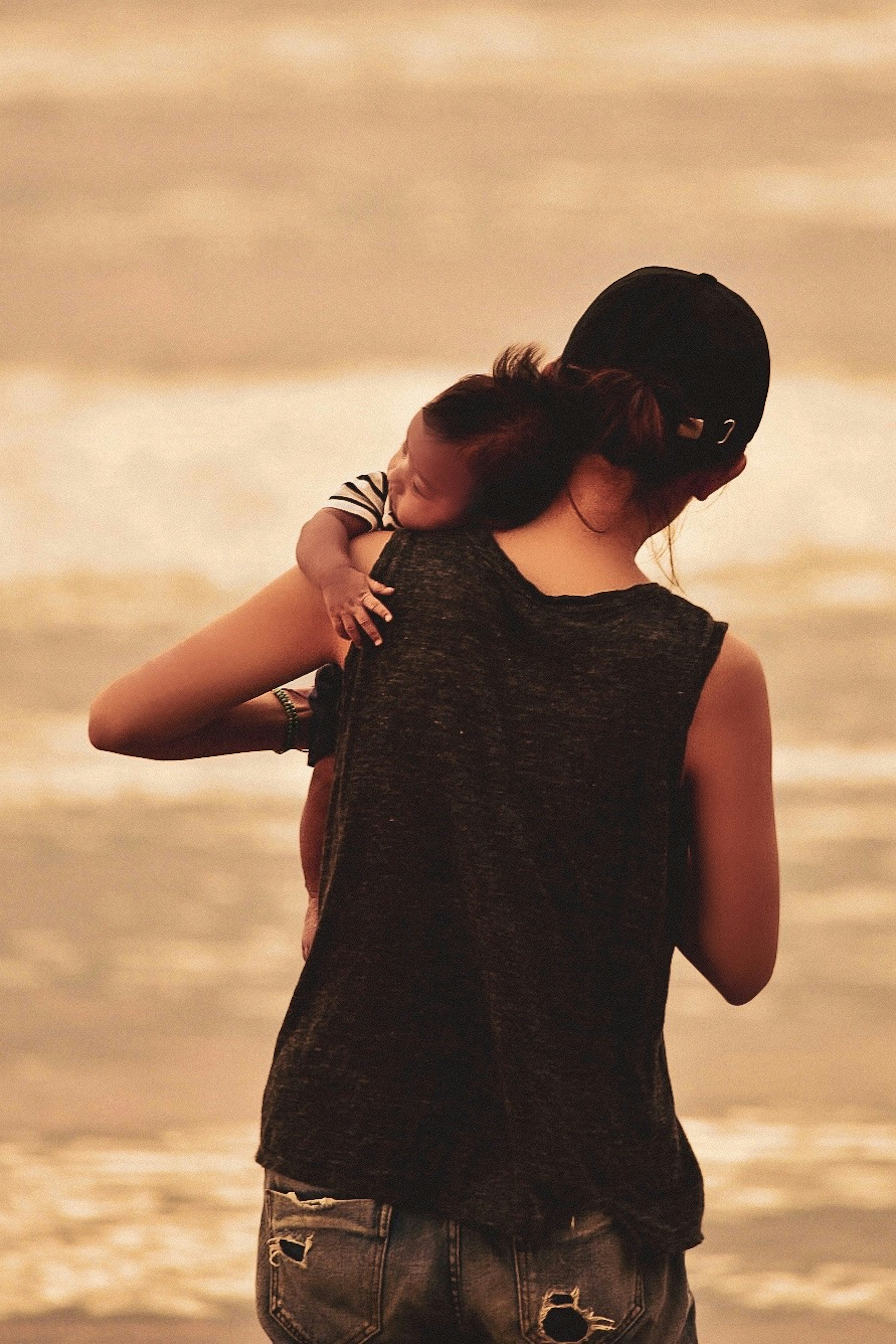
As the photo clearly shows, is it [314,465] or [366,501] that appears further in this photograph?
[314,465]

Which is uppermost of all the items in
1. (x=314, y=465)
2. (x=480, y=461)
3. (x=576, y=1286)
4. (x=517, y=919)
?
(x=314, y=465)

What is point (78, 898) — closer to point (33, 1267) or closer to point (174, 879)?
point (174, 879)

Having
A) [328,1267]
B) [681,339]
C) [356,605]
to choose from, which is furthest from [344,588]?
[328,1267]

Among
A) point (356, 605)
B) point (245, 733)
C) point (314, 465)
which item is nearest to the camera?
point (356, 605)

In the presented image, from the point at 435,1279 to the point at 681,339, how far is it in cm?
50

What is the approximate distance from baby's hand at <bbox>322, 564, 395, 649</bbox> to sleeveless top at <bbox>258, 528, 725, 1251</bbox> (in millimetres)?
12

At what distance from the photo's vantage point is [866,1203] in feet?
8.97

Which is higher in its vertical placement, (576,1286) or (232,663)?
(232,663)

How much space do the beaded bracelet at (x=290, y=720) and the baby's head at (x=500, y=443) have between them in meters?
0.16

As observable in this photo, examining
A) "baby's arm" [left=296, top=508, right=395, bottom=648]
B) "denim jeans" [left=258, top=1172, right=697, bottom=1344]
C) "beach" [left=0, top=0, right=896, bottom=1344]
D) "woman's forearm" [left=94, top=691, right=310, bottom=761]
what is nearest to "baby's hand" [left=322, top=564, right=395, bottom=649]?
"baby's arm" [left=296, top=508, right=395, bottom=648]

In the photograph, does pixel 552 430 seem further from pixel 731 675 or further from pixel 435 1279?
pixel 435 1279

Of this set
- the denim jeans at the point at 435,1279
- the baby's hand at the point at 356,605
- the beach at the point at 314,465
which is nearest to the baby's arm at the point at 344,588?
the baby's hand at the point at 356,605

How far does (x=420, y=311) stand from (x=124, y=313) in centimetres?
72

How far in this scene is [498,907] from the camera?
3.31ft
